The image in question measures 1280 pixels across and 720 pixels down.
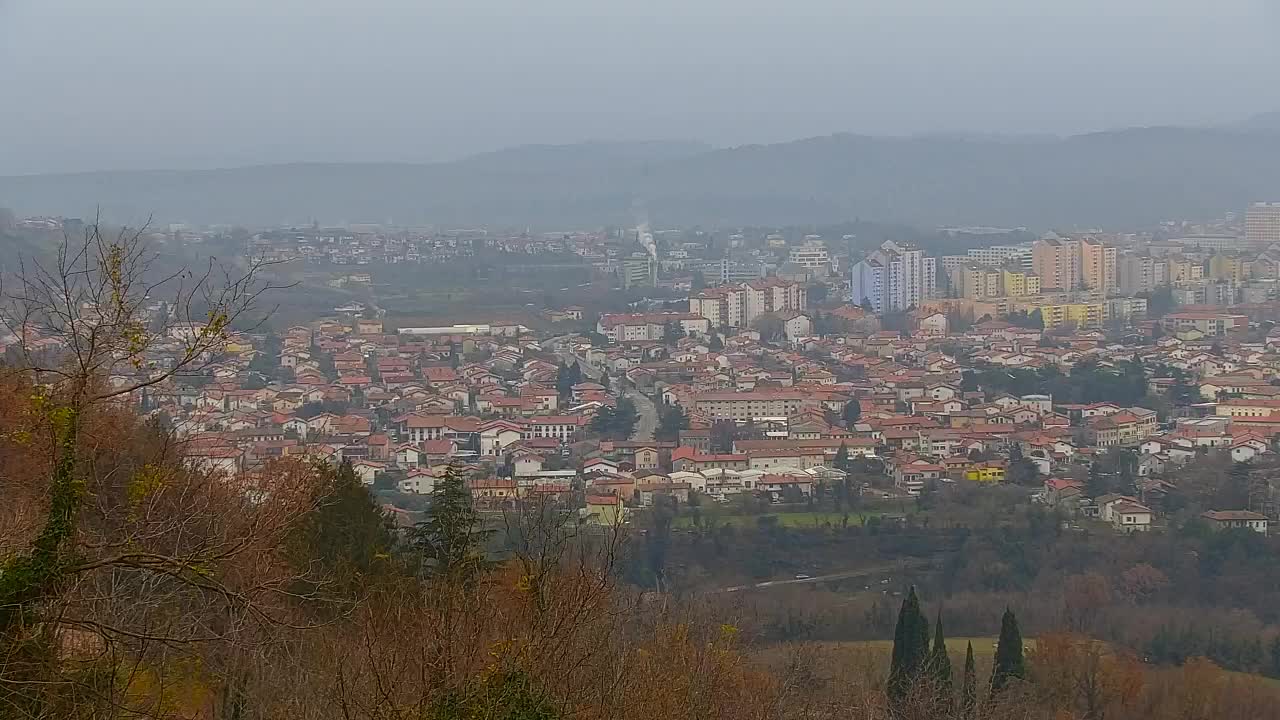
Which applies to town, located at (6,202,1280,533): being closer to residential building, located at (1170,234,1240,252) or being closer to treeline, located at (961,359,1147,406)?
treeline, located at (961,359,1147,406)

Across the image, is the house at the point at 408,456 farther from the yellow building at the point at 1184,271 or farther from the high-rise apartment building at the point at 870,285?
the yellow building at the point at 1184,271

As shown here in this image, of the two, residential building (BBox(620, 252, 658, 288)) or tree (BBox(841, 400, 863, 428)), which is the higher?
residential building (BBox(620, 252, 658, 288))

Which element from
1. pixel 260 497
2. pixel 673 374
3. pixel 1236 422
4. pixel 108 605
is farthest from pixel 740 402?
pixel 108 605

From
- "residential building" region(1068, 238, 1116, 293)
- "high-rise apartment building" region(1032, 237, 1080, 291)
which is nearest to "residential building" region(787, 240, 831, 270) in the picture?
"high-rise apartment building" region(1032, 237, 1080, 291)

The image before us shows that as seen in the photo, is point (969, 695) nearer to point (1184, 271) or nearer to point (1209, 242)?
point (1184, 271)

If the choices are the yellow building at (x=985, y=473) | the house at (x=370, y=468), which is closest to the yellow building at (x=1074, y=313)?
the yellow building at (x=985, y=473)
